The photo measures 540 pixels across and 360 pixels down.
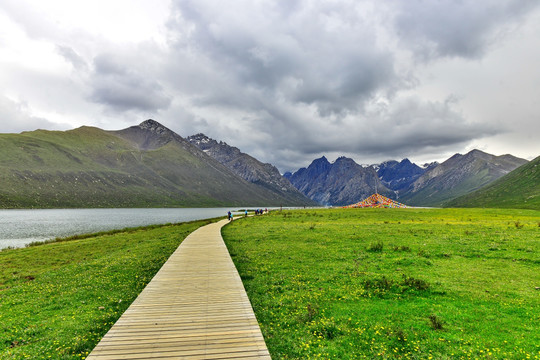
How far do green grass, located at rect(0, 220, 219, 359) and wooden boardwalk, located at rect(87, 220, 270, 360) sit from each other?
1.80 meters

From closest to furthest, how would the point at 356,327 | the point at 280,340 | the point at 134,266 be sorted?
the point at 280,340 < the point at 356,327 < the point at 134,266

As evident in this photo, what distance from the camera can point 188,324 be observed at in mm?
10242

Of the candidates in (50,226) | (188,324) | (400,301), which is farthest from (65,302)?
(50,226)

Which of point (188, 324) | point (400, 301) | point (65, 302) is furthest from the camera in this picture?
point (65, 302)

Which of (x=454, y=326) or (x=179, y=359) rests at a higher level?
(x=179, y=359)

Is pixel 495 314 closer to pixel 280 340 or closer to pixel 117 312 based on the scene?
pixel 280 340

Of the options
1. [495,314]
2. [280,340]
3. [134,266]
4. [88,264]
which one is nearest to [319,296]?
[280,340]

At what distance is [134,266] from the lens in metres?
23.1

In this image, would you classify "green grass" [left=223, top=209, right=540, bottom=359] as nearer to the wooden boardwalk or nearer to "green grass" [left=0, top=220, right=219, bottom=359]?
the wooden boardwalk

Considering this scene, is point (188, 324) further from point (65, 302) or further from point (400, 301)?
point (400, 301)

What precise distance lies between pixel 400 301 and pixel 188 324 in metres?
10.5

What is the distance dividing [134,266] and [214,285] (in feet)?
38.8

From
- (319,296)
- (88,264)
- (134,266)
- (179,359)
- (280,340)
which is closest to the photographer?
(179,359)

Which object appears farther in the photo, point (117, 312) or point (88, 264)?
point (88, 264)
